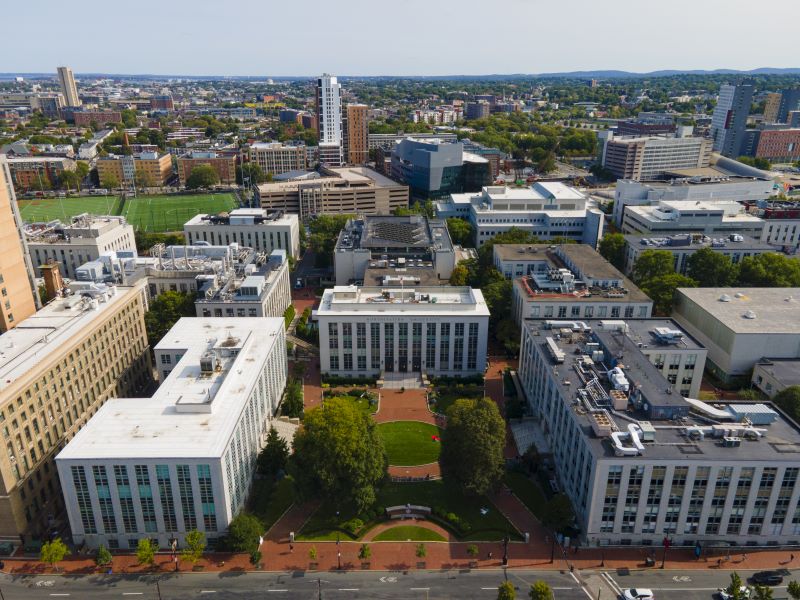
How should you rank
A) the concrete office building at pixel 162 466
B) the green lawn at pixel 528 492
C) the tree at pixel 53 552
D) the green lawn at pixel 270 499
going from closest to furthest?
1. the tree at pixel 53 552
2. the concrete office building at pixel 162 466
3. the green lawn at pixel 270 499
4. the green lawn at pixel 528 492

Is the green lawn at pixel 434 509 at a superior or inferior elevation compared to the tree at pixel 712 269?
inferior

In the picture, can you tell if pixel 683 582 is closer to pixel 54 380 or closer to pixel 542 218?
pixel 54 380

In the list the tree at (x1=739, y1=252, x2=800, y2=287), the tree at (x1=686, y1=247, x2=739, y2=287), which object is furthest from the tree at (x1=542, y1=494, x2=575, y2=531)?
the tree at (x1=739, y1=252, x2=800, y2=287)

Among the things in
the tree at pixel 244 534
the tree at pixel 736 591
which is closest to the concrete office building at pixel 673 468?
the tree at pixel 736 591

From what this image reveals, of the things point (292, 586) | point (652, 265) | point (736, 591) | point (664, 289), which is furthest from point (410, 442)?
point (652, 265)

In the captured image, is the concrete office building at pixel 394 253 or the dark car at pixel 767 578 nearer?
the dark car at pixel 767 578

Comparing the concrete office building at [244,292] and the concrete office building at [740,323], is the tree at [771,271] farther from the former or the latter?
the concrete office building at [244,292]

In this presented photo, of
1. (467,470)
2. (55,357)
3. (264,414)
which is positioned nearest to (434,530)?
(467,470)
